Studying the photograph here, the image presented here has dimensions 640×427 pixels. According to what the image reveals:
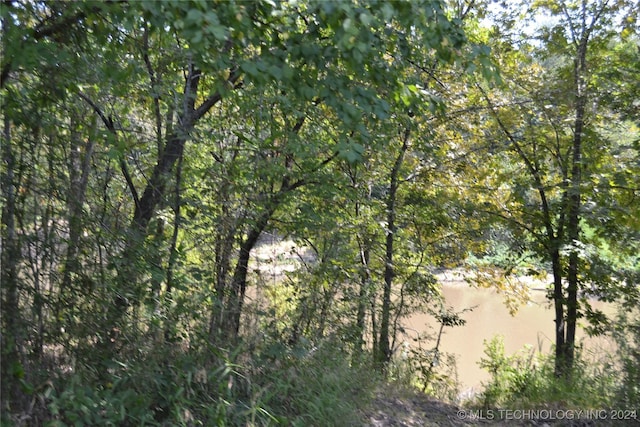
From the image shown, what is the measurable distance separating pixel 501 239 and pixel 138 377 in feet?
22.0

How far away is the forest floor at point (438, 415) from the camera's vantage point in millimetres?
4586

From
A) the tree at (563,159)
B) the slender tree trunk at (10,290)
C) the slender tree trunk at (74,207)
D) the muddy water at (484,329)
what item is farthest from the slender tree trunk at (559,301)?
the slender tree trunk at (10,290)

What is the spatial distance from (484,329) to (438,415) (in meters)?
9.16

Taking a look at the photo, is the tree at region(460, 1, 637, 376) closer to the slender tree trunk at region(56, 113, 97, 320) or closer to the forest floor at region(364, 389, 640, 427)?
the forest floor at region(364, 389, 640, 427)

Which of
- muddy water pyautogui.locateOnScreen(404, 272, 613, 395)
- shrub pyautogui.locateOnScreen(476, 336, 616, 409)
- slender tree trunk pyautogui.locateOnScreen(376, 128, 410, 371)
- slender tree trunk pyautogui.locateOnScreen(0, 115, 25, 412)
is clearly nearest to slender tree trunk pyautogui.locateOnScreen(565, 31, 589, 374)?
shrub pyautogui.locateOnScreen(476, 336, 616, 409)

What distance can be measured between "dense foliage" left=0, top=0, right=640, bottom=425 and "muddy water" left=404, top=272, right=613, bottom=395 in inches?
77.3

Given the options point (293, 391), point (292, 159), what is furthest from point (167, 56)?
point (293, 391)

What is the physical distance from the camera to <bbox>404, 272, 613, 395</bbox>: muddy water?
10.6 metres

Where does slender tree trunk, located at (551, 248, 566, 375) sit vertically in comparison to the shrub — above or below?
above

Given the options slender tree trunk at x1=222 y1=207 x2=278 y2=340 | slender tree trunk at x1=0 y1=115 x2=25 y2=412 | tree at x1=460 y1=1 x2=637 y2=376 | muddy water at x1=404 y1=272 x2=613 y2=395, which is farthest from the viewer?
muddy water at x1=404 y1=272 x2=613 y2=395

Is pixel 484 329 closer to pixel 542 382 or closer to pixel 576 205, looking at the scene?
pixel 542 382

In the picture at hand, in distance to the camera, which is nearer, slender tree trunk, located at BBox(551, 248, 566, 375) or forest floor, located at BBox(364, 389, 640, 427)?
forest floor, located at BBox(364, 389, 640, 427)

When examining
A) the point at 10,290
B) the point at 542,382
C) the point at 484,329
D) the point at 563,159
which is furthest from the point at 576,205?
the point at 484,329

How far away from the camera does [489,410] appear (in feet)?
19.0
